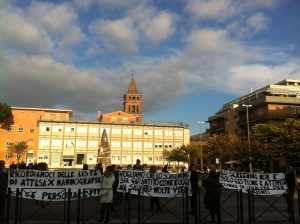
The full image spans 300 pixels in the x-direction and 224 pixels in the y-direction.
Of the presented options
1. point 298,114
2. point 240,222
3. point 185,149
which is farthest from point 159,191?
point 185,149

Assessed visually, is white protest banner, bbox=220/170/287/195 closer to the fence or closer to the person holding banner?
the fence

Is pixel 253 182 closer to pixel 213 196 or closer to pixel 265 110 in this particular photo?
pixel 213 196

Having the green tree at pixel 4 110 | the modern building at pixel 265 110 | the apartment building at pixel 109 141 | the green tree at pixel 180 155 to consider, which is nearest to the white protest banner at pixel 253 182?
the modern building at pixel 265 110

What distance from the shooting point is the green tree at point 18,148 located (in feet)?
255

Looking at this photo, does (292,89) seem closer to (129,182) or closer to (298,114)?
(298,114)

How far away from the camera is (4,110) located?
8325cm

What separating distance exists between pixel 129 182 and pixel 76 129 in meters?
75.9

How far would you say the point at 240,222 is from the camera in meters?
11.3

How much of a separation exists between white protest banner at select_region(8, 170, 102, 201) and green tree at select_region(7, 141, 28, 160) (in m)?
69.8

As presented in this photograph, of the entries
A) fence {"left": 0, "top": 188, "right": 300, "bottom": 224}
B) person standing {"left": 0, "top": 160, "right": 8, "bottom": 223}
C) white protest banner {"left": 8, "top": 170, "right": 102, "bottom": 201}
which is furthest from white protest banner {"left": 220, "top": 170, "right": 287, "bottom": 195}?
person standing {"left": 0, "top": 160, "right": 8, "bottom": 223}

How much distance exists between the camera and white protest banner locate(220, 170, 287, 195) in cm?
1252

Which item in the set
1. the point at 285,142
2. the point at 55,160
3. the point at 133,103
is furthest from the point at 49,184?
the point at 133,103

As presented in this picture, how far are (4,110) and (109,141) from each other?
80.2 ft

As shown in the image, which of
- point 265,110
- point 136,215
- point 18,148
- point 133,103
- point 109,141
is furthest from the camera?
point 133,103
